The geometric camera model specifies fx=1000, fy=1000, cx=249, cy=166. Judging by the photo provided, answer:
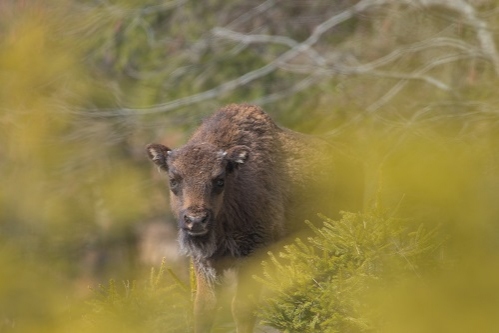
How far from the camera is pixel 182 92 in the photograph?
544 inches

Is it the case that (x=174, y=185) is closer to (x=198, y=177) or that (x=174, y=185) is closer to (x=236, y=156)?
(x=198, y=177)

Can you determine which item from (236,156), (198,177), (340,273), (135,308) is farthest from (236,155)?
(135,308)

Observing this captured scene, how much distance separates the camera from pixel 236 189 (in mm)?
6570

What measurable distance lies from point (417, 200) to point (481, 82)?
9.00 meters

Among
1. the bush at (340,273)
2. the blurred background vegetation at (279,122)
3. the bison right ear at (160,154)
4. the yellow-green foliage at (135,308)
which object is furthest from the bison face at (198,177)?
the bush at (340,273)

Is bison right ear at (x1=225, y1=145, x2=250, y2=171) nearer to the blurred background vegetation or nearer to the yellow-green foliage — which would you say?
the blurred background vegetation

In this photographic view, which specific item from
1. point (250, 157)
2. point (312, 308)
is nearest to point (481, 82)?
point (250, 157)

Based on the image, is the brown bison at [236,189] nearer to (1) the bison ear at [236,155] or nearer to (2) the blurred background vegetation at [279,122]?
(1) the bison ear at [236,155]

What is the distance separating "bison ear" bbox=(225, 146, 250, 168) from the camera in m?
→ 6.33

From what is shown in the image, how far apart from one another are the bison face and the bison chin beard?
0.21ft

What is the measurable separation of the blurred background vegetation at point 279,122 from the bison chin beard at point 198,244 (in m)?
0.23

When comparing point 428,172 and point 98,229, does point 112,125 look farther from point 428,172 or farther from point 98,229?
point 428,172

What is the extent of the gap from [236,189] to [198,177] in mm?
632

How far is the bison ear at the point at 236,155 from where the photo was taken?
20.8 feet
